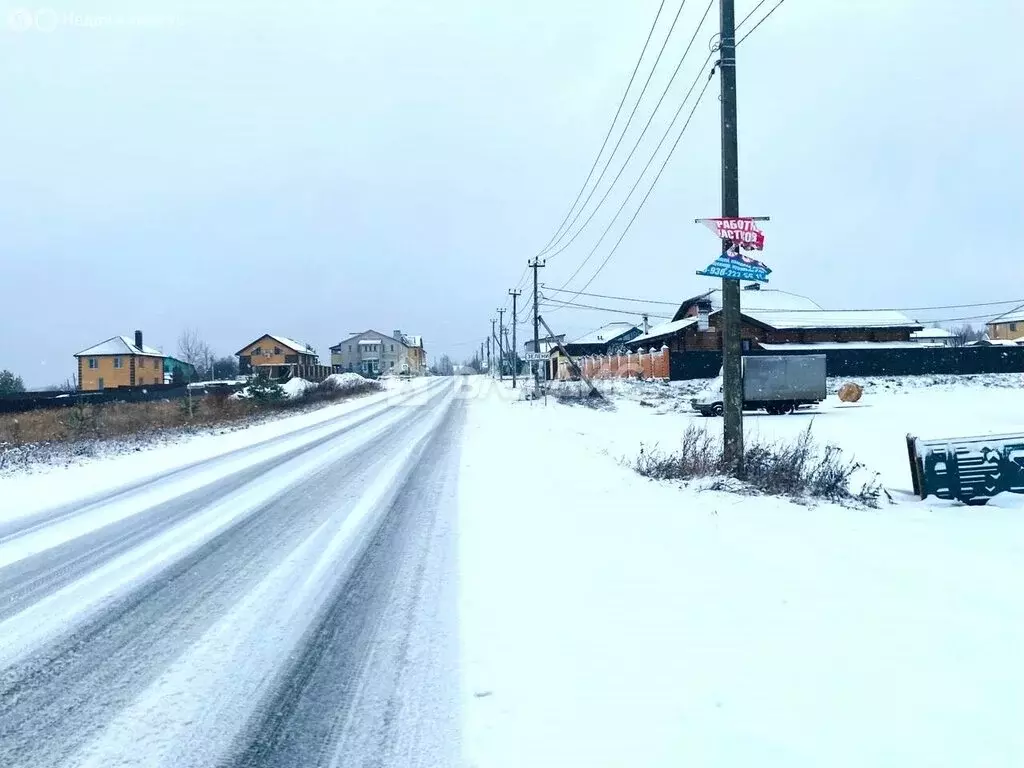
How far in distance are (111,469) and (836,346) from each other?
50966 mm

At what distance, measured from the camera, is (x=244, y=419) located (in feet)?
85.6

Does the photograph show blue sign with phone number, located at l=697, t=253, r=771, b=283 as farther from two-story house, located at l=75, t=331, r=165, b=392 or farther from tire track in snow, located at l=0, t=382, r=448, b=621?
two-story house, located at l=75, t=331, r=165, b=392

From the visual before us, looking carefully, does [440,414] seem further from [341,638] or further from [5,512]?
[341,638]

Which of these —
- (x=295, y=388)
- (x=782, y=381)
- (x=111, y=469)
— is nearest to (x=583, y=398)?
(x=782, y=381)

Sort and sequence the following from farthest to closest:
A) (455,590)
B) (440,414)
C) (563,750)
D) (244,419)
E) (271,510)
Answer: (440,414)
(244,419)
(271,510)
(455,590)
(563,750)

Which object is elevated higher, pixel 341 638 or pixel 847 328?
pixel 847 328

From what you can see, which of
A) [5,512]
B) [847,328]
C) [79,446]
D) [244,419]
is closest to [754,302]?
[847,328]

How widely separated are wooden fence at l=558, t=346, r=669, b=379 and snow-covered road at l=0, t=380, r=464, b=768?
4095cm

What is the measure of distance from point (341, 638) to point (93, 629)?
1.81 m

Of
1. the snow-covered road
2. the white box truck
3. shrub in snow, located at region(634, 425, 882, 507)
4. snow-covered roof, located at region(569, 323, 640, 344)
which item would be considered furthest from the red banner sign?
snow-covered roof, located at region(569, 323, 640, 344)

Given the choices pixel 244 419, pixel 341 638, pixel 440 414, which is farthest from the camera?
pixel 440 414

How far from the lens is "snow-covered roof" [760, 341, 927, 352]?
1973 inches

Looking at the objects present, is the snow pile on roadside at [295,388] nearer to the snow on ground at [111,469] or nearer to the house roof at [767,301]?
the snow on ground at [111,469]

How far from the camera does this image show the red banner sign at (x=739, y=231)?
932cm
